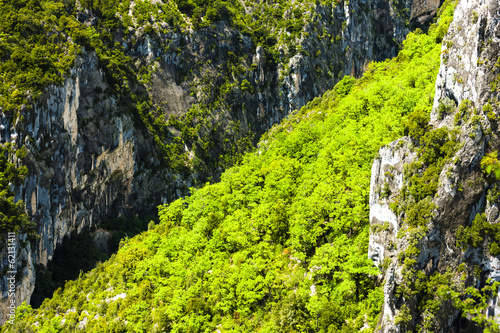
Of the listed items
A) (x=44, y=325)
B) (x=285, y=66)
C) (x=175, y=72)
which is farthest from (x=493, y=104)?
(x=285, y=66)

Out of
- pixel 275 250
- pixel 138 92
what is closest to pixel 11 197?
pixel 138 92

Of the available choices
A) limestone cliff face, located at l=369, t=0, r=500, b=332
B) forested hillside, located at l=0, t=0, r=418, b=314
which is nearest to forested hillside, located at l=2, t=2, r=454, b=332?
limestone cliff face, located at l=369, t=0, r=500, b=332

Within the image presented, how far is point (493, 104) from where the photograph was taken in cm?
2891

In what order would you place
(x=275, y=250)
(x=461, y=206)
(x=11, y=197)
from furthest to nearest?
(x=11, y=197), (x=275, y=250), (x=461, y=206)

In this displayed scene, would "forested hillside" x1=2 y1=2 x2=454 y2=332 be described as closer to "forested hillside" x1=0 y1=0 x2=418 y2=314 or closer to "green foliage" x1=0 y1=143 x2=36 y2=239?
"green foliage" x1=0 y1=143 x2=36 y2=239

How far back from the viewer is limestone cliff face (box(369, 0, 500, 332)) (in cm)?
2775

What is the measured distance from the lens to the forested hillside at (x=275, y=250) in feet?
110

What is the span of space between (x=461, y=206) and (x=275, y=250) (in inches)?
774

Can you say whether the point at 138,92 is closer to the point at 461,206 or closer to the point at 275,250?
the point at 275,250

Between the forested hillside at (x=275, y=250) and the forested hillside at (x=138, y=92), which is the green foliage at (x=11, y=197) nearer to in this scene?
the forested hillside at (x=138, y=92)

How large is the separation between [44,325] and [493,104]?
5510cm

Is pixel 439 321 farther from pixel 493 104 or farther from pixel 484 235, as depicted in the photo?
pixel 493 104

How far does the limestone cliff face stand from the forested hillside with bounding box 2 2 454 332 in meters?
3.14

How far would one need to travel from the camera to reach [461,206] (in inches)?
1129
